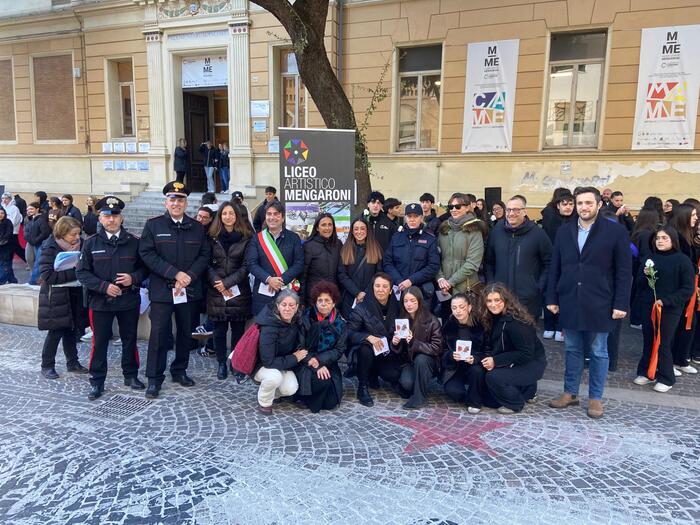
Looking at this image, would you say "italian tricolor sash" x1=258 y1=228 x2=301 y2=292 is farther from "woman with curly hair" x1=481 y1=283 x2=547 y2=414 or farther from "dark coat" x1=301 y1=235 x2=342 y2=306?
"woman with curly hair" x1=481 y1=283 x2=547 y2=414

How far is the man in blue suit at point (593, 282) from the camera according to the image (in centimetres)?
466

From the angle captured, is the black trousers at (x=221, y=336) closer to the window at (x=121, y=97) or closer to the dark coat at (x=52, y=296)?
the dark coat at (x=52, y=296)

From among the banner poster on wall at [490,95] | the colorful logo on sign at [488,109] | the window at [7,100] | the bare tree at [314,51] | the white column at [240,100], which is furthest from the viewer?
the window at [7,100]

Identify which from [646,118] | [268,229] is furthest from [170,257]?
[646,118]

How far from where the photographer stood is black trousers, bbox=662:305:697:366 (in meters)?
5.91

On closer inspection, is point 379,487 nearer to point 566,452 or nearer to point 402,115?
point 566,452

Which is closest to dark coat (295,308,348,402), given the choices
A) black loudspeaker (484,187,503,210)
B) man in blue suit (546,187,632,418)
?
man in blue suit (546,187,632,418)

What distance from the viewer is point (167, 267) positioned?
5.11 metres

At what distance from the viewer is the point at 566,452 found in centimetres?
412

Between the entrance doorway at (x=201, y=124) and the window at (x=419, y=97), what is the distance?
591cm

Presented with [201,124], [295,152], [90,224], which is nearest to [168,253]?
[295,152]

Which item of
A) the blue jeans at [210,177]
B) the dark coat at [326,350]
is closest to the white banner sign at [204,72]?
the blue jeans at [210,177]

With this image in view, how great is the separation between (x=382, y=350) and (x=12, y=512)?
315 centimetres

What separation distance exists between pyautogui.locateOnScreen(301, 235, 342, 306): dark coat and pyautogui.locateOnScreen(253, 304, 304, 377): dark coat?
1.00m
